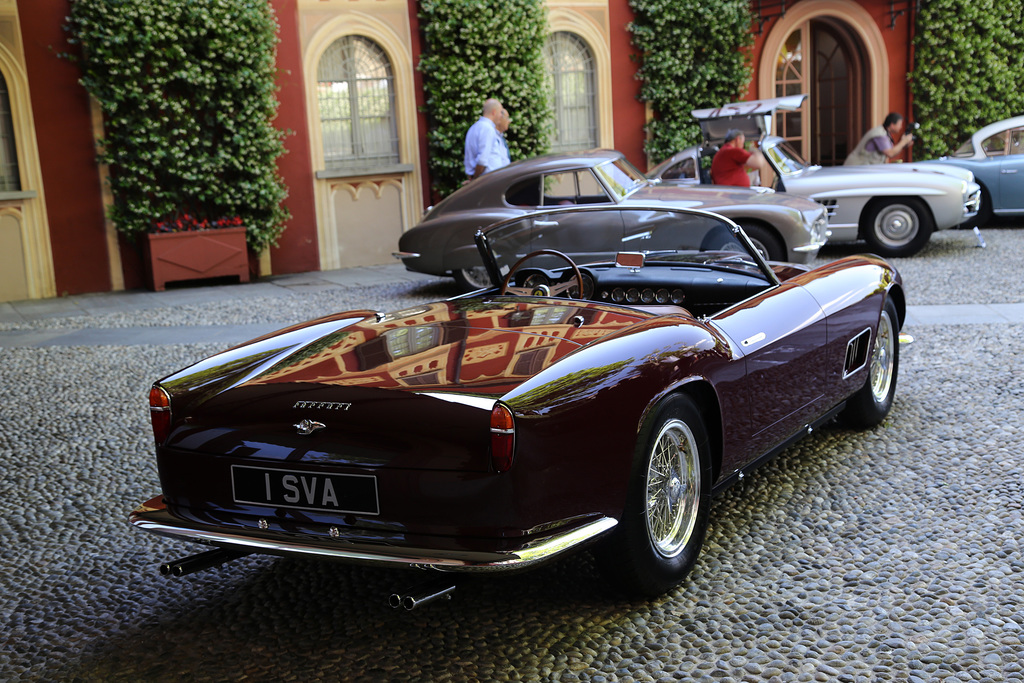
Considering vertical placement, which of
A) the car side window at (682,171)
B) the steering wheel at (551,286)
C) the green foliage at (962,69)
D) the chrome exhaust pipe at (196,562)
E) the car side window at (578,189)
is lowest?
the chrome exhaust pipe at (196,562)

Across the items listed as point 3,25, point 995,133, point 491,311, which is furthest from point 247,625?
point 995,133

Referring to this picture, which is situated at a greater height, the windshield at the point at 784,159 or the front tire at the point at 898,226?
the windshield at the point at 784,159

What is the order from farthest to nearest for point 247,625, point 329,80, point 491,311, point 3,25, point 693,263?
point 329,80 < point 3,25 < point 693,263 < point 491,311 < point 247,625

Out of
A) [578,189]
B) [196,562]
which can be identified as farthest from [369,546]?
[578,189]

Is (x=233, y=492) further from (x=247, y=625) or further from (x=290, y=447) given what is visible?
(x=247, y=625)

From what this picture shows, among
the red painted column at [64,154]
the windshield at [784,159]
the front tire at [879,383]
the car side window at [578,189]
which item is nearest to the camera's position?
the front tire at [879,383]

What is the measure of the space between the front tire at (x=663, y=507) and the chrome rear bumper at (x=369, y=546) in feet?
0.54

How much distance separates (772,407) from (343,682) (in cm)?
197

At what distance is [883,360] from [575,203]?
4.99m

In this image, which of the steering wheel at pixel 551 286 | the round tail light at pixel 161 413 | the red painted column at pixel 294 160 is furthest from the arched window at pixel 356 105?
the round tail light at pixel 161 413

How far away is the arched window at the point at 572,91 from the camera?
15.5m

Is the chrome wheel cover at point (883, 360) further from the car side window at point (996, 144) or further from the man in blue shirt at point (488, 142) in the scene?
the car side window at point (996, 144)

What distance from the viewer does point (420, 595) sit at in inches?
106

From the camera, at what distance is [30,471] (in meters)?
4.99
